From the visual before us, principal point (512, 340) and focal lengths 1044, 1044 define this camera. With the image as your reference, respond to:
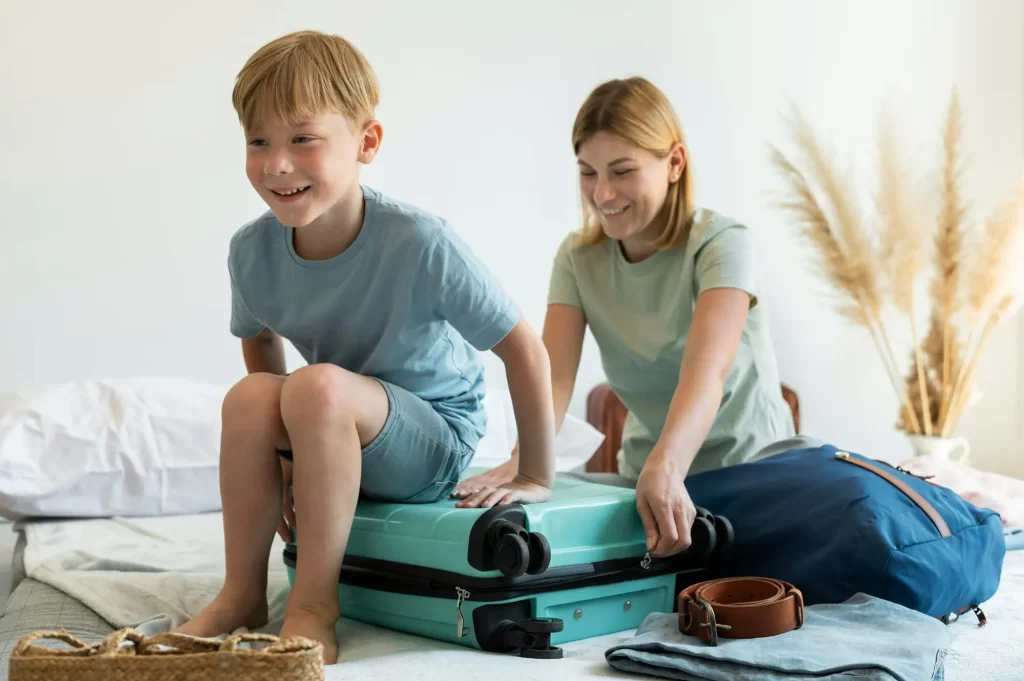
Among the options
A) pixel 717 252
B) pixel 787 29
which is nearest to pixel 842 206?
pixel 787 29

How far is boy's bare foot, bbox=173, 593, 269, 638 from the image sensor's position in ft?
3.95

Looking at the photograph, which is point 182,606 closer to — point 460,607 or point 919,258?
point 460,607

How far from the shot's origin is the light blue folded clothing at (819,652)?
100cm

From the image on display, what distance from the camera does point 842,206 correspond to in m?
2.83

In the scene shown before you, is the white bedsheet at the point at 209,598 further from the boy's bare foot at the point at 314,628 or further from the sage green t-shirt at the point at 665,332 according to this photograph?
the sage green t-shirt at the point at 665,332

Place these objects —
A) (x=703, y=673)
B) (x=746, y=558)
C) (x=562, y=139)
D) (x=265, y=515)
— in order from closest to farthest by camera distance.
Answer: (x=703, y=673) < (x=265, y=515) < (x=746, y=558) < (x=562, y=139)

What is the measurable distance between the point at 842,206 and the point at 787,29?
22.6 inches

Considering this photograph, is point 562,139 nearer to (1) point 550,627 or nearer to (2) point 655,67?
(2) point 655,67

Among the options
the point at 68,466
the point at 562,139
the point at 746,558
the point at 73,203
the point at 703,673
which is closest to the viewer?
the point at 703,673

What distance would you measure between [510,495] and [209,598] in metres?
Answer: 0.42

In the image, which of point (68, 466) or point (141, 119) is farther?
point (141, 119)

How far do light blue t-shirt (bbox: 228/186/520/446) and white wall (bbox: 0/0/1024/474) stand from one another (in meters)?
1.02

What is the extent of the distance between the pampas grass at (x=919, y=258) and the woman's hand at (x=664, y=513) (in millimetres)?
1649

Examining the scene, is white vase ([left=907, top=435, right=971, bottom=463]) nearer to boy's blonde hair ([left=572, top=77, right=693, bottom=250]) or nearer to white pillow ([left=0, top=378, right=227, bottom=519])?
boy's blonde hair ([left=572, top=77, right=693, bottom=250])
